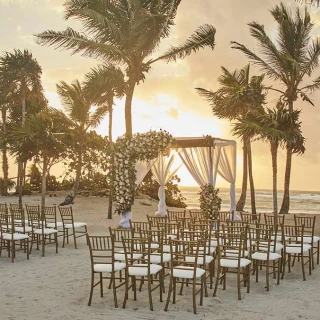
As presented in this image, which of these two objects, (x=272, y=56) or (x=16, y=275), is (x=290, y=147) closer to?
(x=272, y=56)

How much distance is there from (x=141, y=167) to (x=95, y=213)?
6301 millimetres

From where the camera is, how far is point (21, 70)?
90.5ft

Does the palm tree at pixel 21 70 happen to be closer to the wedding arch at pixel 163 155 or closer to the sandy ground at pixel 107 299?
the wedding arch at pixel 163 155

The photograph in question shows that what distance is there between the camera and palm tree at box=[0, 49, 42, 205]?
90.1 ft

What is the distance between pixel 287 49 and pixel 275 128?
444 centimetres

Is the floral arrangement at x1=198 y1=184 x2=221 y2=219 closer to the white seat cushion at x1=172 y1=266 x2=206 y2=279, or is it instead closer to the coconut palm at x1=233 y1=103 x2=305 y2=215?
the coconut palm at x1=233 y1=103 x2=305 y2=215

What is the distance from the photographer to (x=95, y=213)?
2069cm

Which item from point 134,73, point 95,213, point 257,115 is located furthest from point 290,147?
point 95,213

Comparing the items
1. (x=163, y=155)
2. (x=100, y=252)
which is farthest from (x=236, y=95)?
(x=100, y=252)

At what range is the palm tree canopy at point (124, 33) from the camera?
17094 millimetres

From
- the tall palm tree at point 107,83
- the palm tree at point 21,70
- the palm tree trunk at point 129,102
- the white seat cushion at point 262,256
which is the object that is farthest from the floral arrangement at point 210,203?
the palm tree at point 21,70

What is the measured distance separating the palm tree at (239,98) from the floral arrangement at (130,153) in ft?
22.3

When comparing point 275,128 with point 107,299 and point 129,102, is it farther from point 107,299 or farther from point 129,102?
point 107,299

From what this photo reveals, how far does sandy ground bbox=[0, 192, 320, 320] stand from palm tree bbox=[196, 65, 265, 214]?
12310 millimetres
